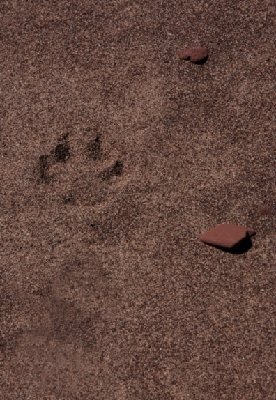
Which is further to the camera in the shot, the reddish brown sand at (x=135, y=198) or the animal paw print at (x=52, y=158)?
the animal paw print at (x=52, y=158)

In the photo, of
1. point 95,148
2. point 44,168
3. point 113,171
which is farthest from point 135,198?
point 44,168

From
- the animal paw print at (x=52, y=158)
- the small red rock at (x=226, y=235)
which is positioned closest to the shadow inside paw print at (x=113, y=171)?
the animal paw print at (x=52, y=158)

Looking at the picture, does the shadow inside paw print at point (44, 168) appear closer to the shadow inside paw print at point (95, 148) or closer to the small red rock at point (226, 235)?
the shadow inside paw print at point (95, 148)

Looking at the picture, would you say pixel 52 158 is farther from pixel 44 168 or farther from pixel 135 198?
pixel 135 198

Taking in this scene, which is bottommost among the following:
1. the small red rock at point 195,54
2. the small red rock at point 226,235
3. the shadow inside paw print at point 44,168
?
the small red rock at point 226,235

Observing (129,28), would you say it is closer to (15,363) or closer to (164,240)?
(164,240)

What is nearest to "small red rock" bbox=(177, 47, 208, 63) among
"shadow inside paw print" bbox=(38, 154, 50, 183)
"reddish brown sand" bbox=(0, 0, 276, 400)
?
"reddish brown sand" bbox=(0, 0, 276, 400)

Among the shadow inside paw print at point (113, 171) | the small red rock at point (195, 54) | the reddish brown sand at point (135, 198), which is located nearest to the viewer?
the reddish brown sand at point (135, 198)
